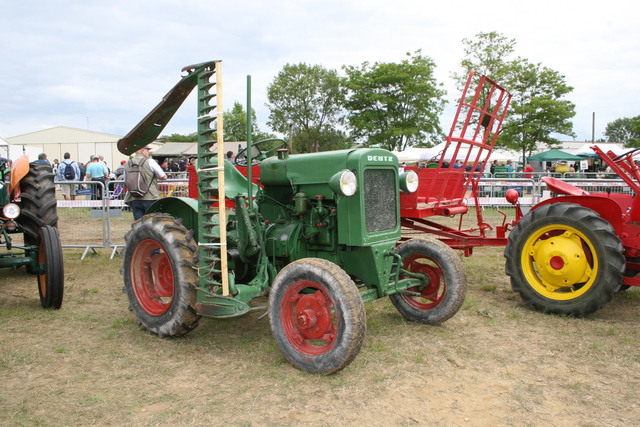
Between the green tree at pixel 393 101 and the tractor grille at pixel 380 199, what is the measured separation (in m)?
27.1

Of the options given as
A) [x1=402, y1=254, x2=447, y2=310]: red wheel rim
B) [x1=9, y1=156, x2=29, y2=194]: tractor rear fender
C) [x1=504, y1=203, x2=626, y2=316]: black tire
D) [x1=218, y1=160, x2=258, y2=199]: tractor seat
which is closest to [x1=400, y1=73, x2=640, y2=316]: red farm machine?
[x1=504, y1=203, x2=626, y2=316]: black tire

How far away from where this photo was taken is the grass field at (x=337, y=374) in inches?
105

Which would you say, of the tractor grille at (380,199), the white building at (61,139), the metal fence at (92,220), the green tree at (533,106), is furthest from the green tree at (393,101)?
the tractor grille at (380,199)

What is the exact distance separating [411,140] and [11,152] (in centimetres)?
2323

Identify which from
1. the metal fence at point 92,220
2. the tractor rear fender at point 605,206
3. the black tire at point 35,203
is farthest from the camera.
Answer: the metal fence at point 92,220

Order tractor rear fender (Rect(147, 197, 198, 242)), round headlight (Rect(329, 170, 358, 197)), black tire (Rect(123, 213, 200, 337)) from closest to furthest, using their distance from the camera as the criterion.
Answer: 1. round headlight (Rect(329, 170, 358, 197))
2. black tire (Rect(123, 213, 200, 337))
3. tractor rear fender (Rect(147, 197, 198, 242))

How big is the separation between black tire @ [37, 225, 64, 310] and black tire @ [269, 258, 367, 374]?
8.04 ft

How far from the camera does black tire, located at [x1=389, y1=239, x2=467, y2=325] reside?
13.0ft

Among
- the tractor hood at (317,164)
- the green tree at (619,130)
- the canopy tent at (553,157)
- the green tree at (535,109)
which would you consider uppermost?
the green tree at (619,130)

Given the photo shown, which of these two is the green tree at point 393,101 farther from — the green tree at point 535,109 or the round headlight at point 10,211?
the round headlight at point 10,211

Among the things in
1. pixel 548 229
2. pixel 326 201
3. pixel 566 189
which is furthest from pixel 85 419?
pixel 566 189

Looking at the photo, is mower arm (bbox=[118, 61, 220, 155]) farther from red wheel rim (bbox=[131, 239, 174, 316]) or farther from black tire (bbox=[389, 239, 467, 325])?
black tire (bbox=[389, 239, 467, 325])

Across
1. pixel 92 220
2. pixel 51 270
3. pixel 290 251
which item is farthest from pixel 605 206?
pixel 92 220

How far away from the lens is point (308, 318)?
3.23 meters
